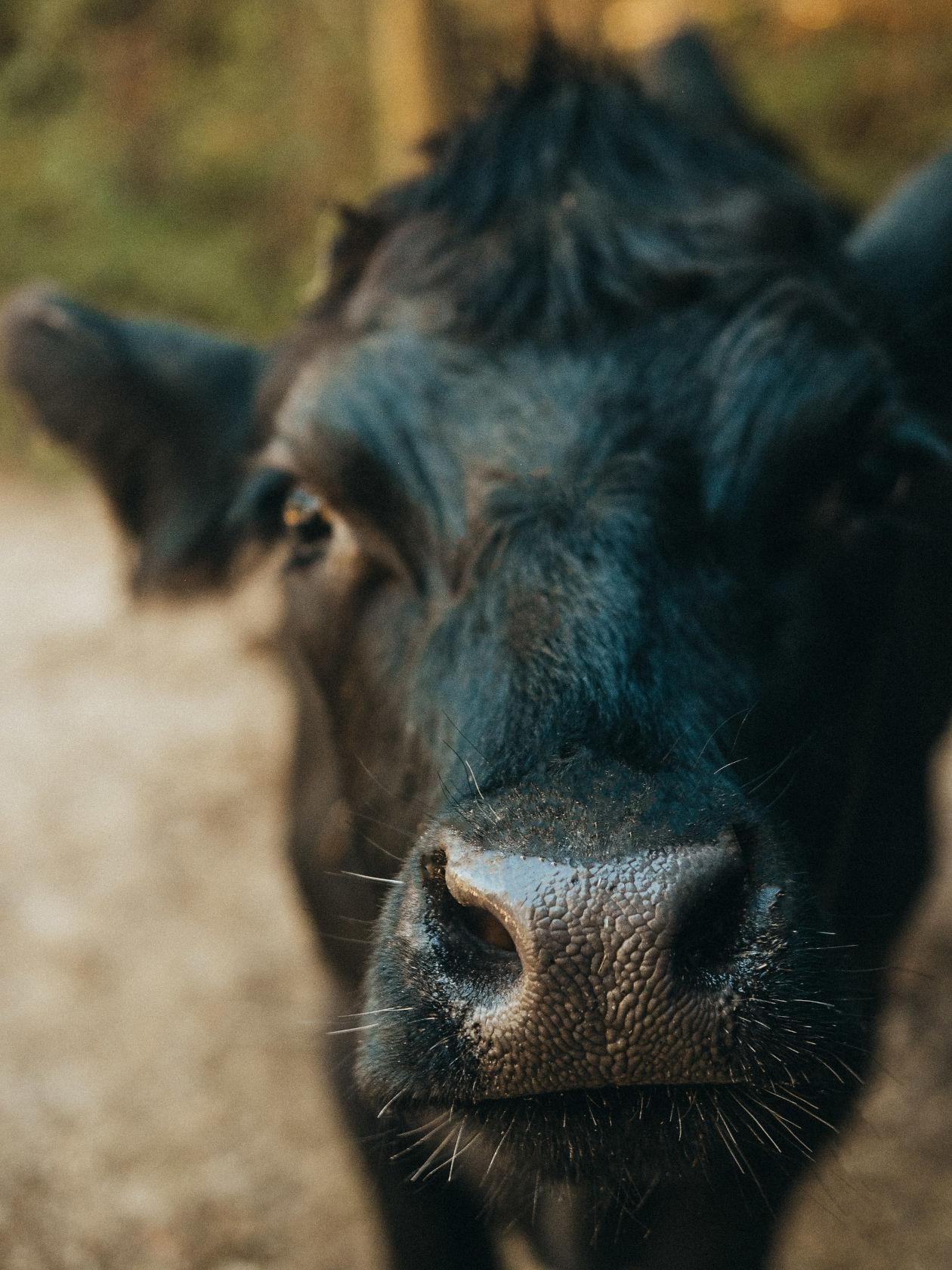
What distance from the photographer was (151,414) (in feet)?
12.0

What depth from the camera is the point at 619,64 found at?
379 cm

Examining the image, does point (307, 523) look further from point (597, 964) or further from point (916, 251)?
point (916, 251)

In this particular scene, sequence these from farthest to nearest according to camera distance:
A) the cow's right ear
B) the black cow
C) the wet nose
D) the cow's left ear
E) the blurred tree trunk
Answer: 1. the blurred tree trunk
2. the cow's right ear
3. the cow's left ear
4. the black cow
5. the wet nose

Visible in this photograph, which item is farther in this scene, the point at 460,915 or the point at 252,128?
the point at 252,128

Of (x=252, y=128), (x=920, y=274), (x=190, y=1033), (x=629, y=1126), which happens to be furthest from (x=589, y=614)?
(x=252, y=128)

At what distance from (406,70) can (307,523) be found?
21.1 feet

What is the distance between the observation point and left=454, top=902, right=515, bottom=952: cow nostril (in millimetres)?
1662

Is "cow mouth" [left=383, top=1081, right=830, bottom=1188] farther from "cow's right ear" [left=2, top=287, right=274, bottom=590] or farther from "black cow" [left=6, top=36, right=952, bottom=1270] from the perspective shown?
"cow's right ear" [left=2, top=287, right=274, bottom=590]

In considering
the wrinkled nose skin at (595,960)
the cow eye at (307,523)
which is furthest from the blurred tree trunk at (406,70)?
the wrinkled nose skin at (595,960)

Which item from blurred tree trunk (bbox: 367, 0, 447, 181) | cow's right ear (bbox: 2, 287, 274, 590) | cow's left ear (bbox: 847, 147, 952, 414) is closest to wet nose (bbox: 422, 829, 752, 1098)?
cow's left ear (bbox: 847, 147, 952, 414)

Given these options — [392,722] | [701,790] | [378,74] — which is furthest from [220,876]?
[378,74]

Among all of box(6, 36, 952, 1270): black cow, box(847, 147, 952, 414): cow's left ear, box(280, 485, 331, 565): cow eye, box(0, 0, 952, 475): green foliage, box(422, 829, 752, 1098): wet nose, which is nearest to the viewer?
box(422, 829, 752, 1098): wet nose

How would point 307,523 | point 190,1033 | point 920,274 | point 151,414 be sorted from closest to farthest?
point 307,523
point 920,274
point 151,414
point 190,1033

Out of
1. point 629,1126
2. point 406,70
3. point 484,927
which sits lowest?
point 629,1126
